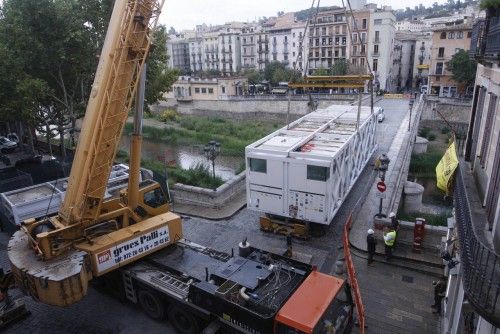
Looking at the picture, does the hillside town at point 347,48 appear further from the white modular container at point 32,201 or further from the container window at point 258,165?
the white modular container at point 32,201

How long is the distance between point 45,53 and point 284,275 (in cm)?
1912

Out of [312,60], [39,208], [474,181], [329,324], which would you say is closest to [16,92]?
[39,208]

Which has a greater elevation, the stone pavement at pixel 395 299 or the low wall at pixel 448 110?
the low wall at pixel 448 110

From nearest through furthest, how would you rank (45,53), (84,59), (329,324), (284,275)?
1. (329,324)
2. (284,275)
3. (45,53)
4. (84,59)

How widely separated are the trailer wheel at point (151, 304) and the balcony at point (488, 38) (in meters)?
9.92

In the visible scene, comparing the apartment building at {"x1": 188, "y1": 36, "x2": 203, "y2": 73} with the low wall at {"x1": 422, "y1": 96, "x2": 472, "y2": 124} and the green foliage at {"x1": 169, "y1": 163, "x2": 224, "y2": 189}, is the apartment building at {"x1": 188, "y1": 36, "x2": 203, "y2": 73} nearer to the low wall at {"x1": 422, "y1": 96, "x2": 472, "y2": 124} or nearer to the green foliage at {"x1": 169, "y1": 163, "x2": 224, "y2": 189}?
the low wall at {"x1": 422, "y1": 96, "x2": 472, "y2": 124}

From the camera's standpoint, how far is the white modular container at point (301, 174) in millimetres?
13125

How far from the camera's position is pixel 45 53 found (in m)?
20.6

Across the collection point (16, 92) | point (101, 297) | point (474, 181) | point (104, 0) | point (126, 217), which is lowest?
point (101, 297)

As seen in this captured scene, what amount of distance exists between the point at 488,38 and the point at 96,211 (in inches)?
427

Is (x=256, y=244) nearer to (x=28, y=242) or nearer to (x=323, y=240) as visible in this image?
(x=323, y=240)

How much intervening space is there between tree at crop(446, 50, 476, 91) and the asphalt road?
32.7 m

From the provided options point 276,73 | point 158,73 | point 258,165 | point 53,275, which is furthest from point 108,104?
point 276,73

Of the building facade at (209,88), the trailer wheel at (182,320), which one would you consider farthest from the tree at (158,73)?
the building facade at (209,88)
